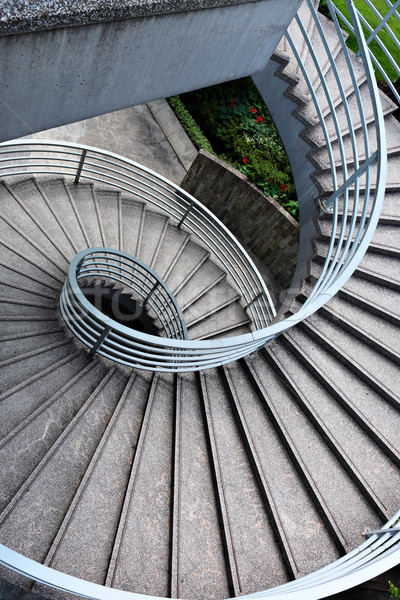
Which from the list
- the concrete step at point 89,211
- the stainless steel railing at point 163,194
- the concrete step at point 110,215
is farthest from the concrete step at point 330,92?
the concrete step at point 89,211

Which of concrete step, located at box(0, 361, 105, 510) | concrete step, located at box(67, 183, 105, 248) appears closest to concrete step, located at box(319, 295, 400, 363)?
concrete step, located at box(0, 361, 105, 510)

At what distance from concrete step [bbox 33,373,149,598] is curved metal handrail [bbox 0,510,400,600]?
873 millimetres

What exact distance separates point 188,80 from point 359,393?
3.59 meters

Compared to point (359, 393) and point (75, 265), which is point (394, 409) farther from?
point (75, 265)

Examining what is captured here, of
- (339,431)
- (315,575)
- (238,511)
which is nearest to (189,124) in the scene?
(339,431)

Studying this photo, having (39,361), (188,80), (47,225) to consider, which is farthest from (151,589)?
(47,225)

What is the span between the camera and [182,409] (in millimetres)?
5168

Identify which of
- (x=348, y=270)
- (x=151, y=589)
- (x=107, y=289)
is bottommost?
(x=151, y=589)

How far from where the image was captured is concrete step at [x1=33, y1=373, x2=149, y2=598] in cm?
382

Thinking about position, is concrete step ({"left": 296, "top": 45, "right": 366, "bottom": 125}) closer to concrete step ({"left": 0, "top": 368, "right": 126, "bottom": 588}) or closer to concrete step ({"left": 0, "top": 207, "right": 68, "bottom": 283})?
concrete step ({"left": 0, "top": 207, "right": 68, "bottom": 283})

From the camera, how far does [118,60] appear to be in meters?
3.29

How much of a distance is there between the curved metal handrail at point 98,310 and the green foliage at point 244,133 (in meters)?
3.59

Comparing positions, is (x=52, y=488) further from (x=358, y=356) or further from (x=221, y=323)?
(x=221, y=323)

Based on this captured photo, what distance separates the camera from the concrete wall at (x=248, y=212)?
852 cm
